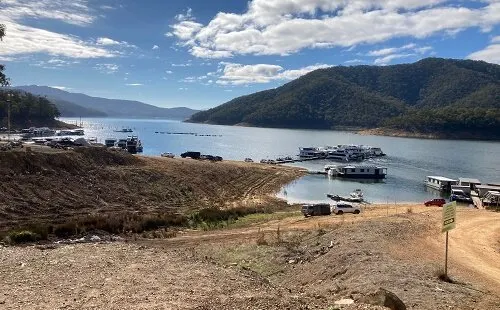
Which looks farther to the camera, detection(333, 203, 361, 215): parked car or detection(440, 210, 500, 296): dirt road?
detection(333, 203, 361, 215): parked car

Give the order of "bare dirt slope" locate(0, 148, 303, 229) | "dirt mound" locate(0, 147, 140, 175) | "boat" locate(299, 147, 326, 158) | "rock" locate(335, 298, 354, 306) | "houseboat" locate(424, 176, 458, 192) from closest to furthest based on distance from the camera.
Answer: "rock" locate(335, 298, 354, 306), "bare dirt slope" locate(0, 148, 303, 229), "dirt mound" locate(0, 147, 140, 175), "houseboat" locate(424, 176, 458, 192), "boat" locate(299, 147, 326, 158)

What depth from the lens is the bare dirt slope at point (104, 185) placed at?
43.3 meters

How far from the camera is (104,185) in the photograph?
2138 inches

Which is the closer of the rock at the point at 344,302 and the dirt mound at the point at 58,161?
the rock at the point at 344,302

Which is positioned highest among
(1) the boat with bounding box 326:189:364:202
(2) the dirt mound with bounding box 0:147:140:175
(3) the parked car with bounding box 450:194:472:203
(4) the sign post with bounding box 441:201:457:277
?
(4) the sign post with bounding box 441:201:457:277

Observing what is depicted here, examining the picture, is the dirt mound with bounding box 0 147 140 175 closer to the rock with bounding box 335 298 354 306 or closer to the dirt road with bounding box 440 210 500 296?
the rock with bounding box 335 298 354 306

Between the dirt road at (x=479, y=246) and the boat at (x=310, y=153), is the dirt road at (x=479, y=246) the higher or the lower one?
the higher one

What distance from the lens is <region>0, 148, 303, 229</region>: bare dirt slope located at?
43.3m

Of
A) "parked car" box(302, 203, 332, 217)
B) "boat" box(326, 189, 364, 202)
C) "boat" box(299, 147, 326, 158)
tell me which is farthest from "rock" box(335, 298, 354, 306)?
"boat" box(299, 147, 326, 158)

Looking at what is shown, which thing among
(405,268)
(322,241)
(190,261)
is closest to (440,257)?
(405,268)

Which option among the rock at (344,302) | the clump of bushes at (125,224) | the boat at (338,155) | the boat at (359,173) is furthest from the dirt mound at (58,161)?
the boat at (338,155)

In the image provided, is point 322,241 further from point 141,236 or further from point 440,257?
point 141,236

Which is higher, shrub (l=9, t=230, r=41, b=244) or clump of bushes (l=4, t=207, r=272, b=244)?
shrub (l=9, t=230, r=41, b=244)

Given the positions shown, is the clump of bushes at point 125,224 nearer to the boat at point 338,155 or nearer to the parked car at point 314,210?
the parked car at point 314,210
